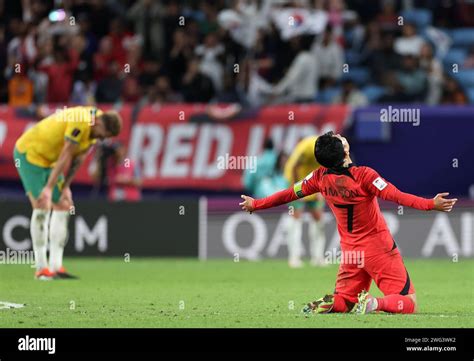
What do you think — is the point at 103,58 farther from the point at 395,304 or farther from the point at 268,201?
the point at 395,304

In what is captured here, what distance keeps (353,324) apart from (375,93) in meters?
12.7

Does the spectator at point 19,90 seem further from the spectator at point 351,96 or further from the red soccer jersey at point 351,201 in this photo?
the red soccer jersey at point 351,201

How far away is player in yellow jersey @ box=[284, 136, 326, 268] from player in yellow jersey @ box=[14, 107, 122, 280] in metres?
3.94

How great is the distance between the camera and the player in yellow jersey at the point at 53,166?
14688mm

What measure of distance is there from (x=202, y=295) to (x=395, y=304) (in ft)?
9.95

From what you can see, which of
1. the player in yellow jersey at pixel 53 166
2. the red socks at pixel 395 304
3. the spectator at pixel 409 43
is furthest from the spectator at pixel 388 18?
the red socks at pixel 395 304

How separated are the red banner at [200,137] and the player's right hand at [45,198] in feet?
20.3

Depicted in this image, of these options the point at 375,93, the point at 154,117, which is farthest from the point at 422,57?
the point at 154,117

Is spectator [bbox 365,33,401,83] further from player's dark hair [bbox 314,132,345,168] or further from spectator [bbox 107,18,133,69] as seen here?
player's dark hair [bbox 314,132,345,168]

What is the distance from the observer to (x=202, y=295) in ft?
44.7

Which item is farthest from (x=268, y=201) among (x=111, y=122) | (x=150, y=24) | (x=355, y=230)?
(x=150, y=24)

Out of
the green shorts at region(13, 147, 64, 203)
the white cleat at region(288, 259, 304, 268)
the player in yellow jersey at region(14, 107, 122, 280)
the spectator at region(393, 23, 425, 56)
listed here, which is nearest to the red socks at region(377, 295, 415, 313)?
the player in yellow jersey at region(14, 107, 122, 280)

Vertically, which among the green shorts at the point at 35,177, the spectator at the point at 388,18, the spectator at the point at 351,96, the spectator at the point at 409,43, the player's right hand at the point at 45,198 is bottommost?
the player's right hand at the point at 45,198

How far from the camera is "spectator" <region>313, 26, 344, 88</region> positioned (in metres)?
22.1
